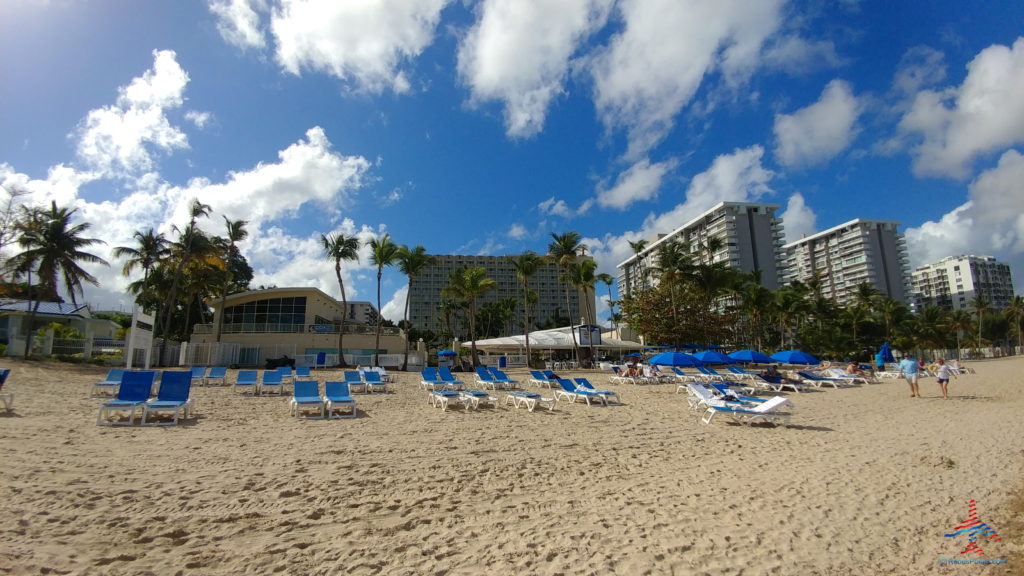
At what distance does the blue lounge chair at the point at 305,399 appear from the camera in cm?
1052

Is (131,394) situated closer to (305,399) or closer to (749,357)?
(305,399)

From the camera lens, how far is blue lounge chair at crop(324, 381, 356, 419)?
1049 centimetres

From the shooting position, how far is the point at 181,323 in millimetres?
42812

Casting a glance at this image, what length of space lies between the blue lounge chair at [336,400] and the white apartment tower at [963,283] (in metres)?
147

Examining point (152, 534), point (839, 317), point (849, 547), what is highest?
point (839, 317)

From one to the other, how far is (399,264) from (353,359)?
6.73 metres

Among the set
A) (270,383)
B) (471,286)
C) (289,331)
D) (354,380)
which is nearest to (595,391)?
(354,380)

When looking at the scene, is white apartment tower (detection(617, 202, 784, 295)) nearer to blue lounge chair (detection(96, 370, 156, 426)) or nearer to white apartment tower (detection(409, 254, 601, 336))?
white apartment tower (detection(409, 254, 601, 336))

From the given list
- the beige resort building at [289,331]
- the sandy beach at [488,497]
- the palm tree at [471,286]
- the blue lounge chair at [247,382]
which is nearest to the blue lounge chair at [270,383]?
the blue lounge chair at [247,382]

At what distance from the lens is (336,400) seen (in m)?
10.5

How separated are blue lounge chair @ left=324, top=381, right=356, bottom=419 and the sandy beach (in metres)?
0.67

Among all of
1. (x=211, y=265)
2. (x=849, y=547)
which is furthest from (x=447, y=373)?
(x=211, y=265)

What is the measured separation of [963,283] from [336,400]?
15981 centimetres

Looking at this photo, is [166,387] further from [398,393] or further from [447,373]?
[447,373]
